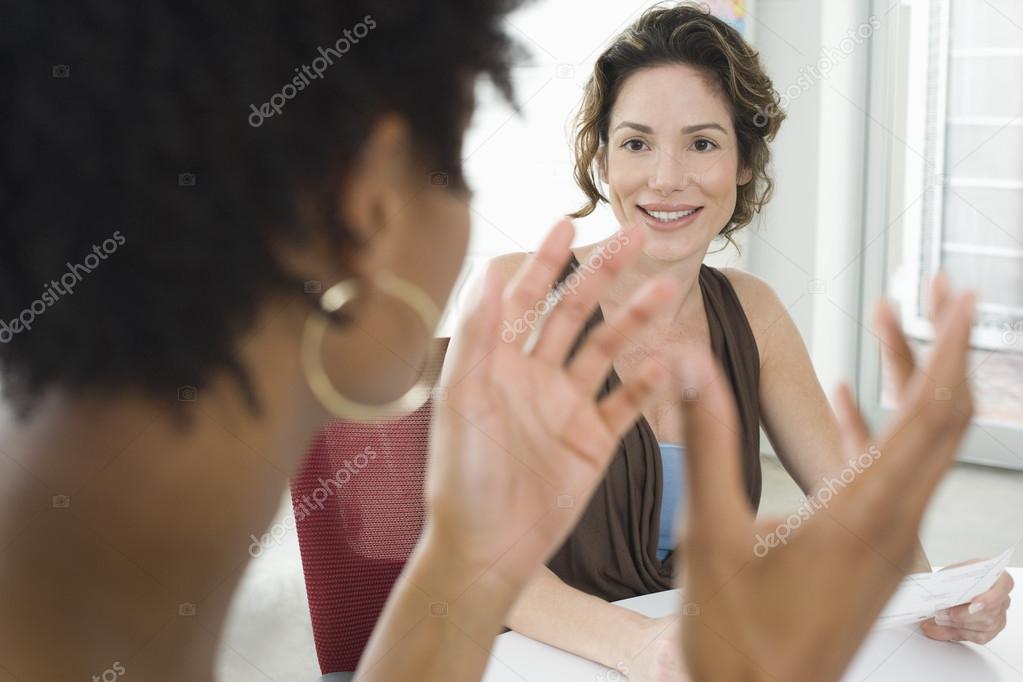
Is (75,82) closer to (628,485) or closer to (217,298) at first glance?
(217,298)

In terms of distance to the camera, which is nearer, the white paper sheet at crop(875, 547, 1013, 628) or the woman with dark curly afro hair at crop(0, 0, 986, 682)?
the woman with dark curly afro hair at crop(0, 0, 986, 682)

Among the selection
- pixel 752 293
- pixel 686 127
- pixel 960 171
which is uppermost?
pixel 960 171

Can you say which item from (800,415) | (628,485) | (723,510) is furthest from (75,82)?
(800,415)

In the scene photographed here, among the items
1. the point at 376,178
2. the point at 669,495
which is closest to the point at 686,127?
the point at 669,495

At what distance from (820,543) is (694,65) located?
947 millimetres

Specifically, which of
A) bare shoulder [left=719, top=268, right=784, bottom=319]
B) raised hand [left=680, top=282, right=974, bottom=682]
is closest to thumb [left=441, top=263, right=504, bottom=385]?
raised hand [left=680, top=282, right=974, bottom=682]

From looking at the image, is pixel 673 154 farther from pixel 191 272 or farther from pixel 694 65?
pixel 191 272

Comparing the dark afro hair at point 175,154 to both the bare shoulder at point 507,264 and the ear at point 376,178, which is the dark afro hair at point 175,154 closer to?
the ear at point 376,178

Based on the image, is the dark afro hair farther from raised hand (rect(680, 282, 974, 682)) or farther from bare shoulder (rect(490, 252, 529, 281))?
bare shoulder (rect(490, 252, 529, 281))

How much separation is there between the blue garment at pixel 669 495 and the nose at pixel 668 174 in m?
0.35

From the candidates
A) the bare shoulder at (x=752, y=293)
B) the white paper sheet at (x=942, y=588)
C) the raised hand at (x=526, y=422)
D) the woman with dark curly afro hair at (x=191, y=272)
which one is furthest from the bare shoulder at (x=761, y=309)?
the woman with dark curly afro hair at (x=191, y=272)

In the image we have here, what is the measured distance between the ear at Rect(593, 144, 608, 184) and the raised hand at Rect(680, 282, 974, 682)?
3.01 feet

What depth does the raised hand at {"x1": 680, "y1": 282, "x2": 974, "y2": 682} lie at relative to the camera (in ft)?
1.69

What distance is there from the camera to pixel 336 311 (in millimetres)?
363
